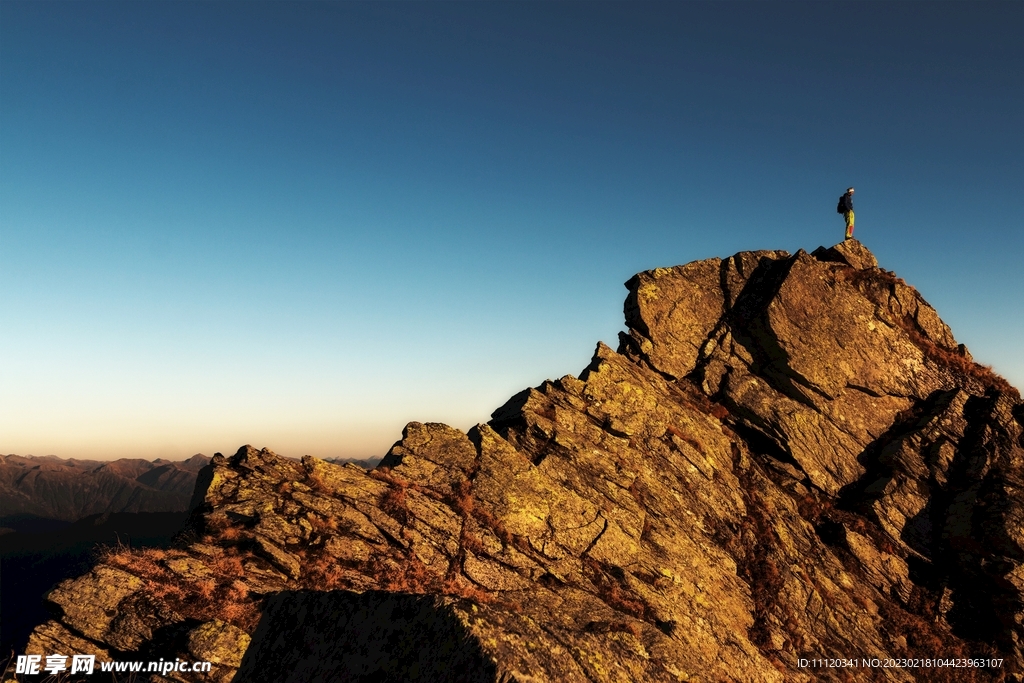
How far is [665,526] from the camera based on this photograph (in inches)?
1065

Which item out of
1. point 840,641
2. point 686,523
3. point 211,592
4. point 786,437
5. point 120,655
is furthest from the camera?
point 786,437

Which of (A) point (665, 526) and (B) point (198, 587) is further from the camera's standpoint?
(A) point (665, 526)

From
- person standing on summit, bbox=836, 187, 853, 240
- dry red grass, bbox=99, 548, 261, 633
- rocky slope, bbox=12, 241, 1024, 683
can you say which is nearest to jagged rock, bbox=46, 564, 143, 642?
rocky slope, bbox=12, 241, 1024, 683

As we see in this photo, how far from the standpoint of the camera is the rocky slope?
15.5 metres

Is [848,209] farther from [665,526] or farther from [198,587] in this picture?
[198,587]

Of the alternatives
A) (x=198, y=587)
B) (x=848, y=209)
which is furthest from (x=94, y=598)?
(x=848, y=209)

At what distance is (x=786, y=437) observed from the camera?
1320 inches

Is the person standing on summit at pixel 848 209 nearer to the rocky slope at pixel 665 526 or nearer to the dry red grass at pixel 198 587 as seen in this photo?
the rocky slope at pixel 665 526

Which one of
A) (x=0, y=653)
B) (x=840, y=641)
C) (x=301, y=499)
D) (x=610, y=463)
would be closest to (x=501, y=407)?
(x=610, y=463)

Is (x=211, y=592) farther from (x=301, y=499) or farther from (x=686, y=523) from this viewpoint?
(x=686, y=523)

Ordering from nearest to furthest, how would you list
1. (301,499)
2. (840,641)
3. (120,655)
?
(120,655) < (301,499) < (840,641)

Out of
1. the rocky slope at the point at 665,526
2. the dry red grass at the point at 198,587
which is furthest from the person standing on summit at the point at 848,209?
A: the dry red grass at the point at 198,587

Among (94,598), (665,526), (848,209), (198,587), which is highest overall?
(848,209)

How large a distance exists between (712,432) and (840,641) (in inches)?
486
